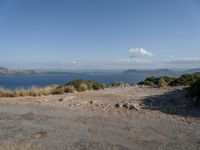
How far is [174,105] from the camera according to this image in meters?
15.5

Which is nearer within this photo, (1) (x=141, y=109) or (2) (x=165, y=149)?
(2) (x=165, y=149)

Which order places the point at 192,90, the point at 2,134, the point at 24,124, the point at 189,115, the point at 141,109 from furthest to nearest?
the point at 192,90
the point at 141,109
the point at 189,115
the point at 24,124
the point at 2,134

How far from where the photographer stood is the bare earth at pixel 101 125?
906 centimetres

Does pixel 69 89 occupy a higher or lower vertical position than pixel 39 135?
higher

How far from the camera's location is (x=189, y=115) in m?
12.8

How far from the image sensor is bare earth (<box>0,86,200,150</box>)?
906 cm

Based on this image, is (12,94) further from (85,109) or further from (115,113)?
(115,113)

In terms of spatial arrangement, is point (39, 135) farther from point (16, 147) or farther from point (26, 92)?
point (26, 92)

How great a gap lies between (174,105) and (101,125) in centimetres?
540

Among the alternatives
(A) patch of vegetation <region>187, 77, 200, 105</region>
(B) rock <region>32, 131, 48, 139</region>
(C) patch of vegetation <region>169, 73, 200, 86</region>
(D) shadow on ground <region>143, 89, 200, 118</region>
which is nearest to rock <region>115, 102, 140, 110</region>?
(D) shadow on ground <region>143, 89, 200, 118</region>

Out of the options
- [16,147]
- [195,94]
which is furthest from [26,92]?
[16,147]

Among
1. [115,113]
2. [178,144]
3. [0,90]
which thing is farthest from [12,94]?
[178,144]

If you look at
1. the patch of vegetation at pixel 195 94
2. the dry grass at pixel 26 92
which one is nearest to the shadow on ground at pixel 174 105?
the patch of vegetation at pixel 195 94

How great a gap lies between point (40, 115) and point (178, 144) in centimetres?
607
